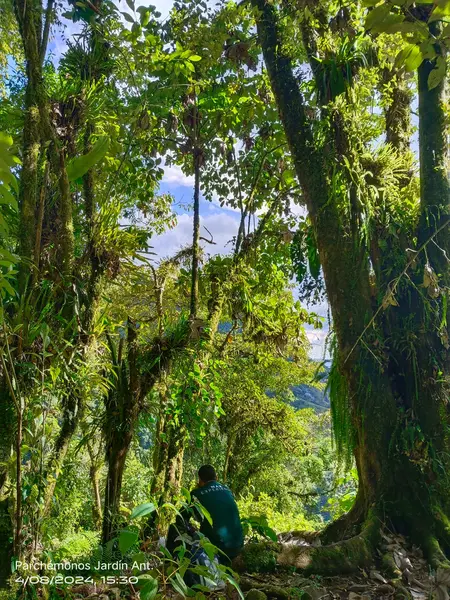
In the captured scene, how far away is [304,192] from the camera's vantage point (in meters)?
4.19

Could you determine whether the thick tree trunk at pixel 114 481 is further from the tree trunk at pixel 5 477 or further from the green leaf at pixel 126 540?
the green leaf at pixel 126 540

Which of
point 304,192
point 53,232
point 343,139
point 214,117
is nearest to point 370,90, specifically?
point 343,139

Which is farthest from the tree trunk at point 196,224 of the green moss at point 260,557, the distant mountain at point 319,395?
the green moss at point 260,557

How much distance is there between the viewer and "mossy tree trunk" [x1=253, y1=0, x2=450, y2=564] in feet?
10.9

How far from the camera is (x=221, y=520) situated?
3230 mm

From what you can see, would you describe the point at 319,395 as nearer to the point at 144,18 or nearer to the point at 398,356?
the point at 398,356

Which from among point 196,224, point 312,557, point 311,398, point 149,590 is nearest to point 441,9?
point 149,590

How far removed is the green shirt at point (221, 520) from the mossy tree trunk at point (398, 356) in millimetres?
959

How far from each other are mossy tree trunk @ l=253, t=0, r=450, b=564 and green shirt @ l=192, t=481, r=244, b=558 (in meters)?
0.96

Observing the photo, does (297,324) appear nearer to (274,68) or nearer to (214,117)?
(214,117)

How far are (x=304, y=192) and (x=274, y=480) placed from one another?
13.0 meters

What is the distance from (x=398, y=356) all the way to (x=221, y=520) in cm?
188

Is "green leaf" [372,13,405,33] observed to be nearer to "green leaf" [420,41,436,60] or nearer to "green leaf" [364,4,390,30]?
"green leaf" [364,4,390,30]

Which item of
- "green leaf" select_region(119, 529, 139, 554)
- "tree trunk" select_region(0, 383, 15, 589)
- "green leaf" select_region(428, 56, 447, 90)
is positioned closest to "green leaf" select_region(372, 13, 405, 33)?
"green leaf" select_region(428, 56, 447, 90)
